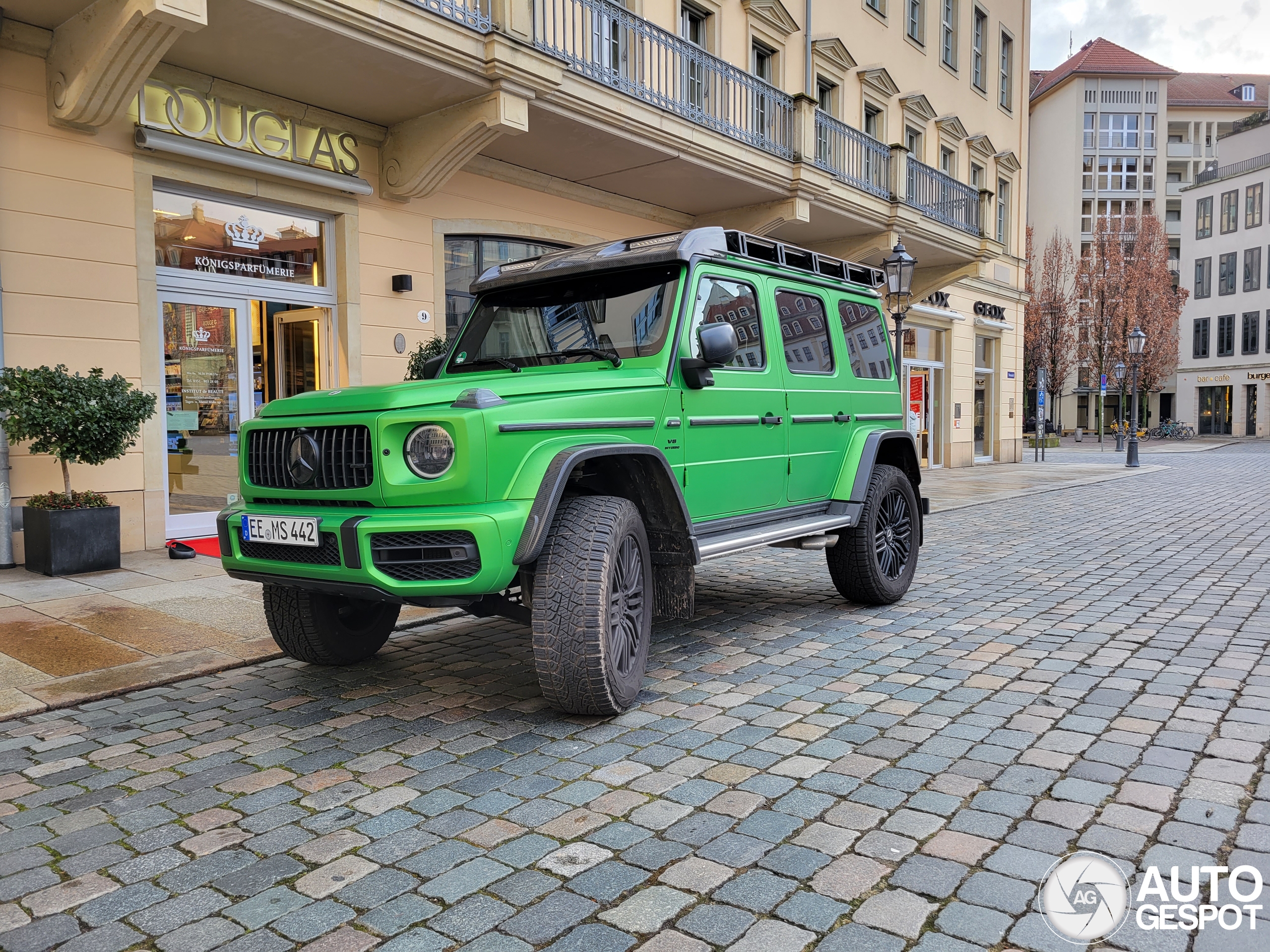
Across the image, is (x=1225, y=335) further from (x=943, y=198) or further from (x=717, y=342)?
(x=717, y=342)

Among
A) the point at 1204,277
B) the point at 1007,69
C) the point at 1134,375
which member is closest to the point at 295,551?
the point at 1007,69

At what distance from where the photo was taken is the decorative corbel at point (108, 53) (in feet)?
23.4

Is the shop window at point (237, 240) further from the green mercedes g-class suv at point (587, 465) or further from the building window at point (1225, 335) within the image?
the building window at point (1225, 335)

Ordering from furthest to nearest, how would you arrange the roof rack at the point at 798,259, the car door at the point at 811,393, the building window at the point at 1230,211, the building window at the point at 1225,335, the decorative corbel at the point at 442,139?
the building window at the point at 1225,335
the building window at the point at 1230,211
the decorative corbel at the point at 442,139
the car door at the point at 811,393
the roof rack at the point at 798,259

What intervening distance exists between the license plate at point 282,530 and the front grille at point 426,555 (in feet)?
1.08

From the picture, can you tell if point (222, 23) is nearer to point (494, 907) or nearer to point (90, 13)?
point (90, 13)

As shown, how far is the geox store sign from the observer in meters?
8.52

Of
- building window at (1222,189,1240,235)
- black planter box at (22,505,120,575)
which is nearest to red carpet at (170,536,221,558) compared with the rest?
black planter box at (22,505,120,575)

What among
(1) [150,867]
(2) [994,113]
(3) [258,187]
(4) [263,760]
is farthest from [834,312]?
(2) [994,113]

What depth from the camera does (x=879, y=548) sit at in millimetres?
6348

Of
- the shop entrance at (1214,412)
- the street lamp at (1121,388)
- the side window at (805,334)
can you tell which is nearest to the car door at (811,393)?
the side window at (805,334)

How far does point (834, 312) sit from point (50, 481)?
22.4ft

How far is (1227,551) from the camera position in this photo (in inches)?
357

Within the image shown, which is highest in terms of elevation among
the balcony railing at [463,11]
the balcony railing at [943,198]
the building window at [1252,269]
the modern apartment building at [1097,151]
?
the modern apartment building at [1097,151]
